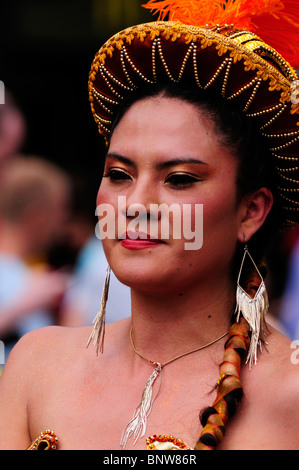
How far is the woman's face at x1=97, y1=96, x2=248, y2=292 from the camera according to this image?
235cm

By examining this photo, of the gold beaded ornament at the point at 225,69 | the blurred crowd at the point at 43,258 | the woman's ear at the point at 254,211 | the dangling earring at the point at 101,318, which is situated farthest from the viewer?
the blurred crowd at the point at 43,258

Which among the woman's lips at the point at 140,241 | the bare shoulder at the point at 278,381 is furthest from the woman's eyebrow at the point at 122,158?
Answer: the bare shoulder at the point at 278,381

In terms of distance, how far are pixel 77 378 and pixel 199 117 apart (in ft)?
3.38

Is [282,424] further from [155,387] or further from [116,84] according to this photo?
[116,84]

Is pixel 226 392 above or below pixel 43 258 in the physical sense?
above

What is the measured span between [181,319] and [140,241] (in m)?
0.32

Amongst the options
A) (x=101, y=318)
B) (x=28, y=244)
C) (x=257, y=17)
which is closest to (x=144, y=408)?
(x=101, y=318)

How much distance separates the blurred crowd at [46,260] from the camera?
4.21 meters

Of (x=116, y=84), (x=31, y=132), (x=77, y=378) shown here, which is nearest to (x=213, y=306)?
(x=77, y=378)

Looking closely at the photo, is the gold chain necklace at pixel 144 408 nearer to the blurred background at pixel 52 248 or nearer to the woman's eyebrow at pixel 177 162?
the woman's eyebrow at pixel 177 162

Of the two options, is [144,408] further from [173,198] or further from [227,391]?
[173,198]

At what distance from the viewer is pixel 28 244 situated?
434 cm

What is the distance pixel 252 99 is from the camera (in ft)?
8.08

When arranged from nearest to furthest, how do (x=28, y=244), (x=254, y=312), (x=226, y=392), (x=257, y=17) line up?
(x=226, y=392)
(x=254, y=312)
(x=257, y=17)
(x=28, y=244)
